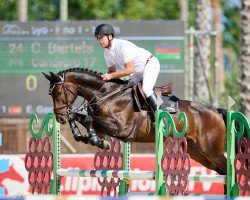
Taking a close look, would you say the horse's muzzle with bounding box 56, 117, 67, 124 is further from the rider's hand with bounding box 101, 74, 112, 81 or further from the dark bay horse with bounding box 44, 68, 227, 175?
the rider's hand with bounding box 101, 74, 112, 81

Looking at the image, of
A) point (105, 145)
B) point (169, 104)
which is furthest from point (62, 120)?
point (169, 104)

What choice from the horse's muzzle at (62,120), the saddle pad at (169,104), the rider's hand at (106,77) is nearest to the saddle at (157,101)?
the saddle pad at (169,104)

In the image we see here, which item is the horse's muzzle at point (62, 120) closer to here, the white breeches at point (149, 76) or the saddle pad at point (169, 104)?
the white breeches at point (149, 76)

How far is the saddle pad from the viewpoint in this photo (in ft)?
52.0

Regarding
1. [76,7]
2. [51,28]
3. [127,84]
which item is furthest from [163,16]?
[127,84]

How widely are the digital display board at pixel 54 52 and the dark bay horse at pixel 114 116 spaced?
749cm

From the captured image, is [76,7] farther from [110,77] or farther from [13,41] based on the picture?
[110,77]

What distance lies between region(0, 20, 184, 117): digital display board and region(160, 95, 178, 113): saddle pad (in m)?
7.59

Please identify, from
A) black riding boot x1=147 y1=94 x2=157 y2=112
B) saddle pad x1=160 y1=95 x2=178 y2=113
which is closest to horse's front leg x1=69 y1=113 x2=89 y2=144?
black riding boot x1=147 y1=94 x2=157 y2=112

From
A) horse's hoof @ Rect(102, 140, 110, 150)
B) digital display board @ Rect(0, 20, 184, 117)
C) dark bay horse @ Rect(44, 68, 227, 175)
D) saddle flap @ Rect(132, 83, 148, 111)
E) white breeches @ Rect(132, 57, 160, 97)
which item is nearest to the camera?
horse's hoof @ Rect(102, 140, 110, 150)

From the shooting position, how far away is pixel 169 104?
1594 centimetres

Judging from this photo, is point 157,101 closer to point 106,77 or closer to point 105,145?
point 106,77

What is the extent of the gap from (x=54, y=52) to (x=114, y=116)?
852cm

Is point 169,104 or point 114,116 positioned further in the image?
point 169,104
